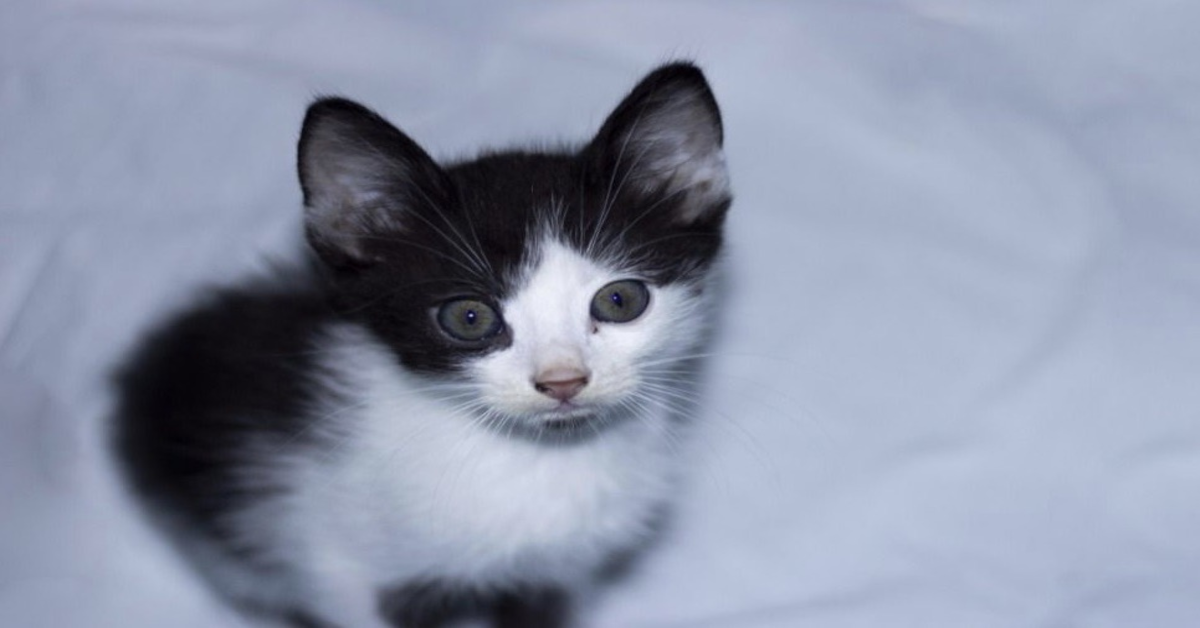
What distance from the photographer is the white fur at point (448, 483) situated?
1954 mm

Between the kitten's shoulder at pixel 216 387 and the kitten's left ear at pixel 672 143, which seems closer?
the kitten's left ear at pixel 672 143

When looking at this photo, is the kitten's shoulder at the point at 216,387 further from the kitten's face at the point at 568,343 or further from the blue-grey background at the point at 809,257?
the kitten's face at the point at 568,343

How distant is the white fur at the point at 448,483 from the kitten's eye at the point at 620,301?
0.01 m

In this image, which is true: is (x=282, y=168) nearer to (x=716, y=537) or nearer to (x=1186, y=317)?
(x=716, y=537)

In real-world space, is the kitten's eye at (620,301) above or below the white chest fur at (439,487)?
above

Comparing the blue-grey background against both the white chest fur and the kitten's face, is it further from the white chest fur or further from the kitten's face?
the kitten's face

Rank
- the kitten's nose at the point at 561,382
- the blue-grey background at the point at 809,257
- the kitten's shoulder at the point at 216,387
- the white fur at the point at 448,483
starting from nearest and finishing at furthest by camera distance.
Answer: the kitten's nose at the point at 561,382 < the white fur at the point at 448,483 < the kitten's shoulder at the point at 216,387 < the blue-grey background at the point at 809,257

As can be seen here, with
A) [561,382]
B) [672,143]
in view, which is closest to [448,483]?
[561,382]

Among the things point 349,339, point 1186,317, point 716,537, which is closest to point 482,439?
point 349,339

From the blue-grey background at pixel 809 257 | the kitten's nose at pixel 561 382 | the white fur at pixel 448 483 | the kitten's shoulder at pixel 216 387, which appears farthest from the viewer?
the blue-grey background at pixel 809 257

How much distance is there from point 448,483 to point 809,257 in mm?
909

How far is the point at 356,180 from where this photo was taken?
6.06ft

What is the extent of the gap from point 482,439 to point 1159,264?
127cm

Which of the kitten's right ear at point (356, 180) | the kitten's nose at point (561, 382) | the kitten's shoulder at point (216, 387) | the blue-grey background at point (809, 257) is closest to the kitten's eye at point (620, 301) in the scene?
the kitten's nose at point (561, 382)
